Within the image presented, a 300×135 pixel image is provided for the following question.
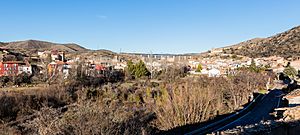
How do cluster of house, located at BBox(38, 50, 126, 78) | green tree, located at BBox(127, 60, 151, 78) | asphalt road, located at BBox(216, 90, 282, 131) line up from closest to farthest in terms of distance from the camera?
asphalt road, located at BBox(216, 90, 282, 131) < cluster of house, located at BBox(38, 50, 126, 78) < green tree, located at BBox(127, 60, 151, 78)

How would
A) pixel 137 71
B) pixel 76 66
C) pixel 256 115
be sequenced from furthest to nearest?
pixel 137 71 < pixel 76 66 < pixel 256 115

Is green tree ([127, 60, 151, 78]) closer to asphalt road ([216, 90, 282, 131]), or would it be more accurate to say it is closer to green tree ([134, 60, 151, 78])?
green tree ([134, 60, 151, 78])

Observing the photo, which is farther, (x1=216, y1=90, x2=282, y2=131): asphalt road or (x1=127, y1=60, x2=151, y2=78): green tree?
(x1=127, y1=60, x2=151, y2=78): green tree

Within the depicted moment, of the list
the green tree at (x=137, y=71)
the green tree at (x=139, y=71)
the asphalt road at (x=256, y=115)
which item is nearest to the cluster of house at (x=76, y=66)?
the green tree at (x=137, y=71)

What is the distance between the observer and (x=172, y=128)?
1487 centimetres

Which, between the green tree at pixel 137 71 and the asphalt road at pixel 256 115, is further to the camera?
the green tree at pixel 137 71

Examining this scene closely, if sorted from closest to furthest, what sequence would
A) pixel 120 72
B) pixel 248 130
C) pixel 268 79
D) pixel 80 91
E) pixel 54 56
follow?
pixel 248 130 < pixel 80 91 < pixel 268 79 < pixel 120 72 < pixel 54 56

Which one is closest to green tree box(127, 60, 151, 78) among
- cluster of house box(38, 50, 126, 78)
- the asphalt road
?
cluster of house box(38, 50, 126, 78)

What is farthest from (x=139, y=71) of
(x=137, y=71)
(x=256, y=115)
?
(x=256, y=115)

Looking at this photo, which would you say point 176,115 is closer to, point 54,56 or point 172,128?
point 172,128

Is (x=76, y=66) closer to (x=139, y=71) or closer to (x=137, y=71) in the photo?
(x=137, y=71)

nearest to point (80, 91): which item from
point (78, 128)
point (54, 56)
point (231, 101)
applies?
point (231, 101)

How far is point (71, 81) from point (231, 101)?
2003 cm

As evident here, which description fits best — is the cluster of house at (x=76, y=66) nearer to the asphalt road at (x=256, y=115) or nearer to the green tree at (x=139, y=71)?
the green tree at (x=139, y=71)
